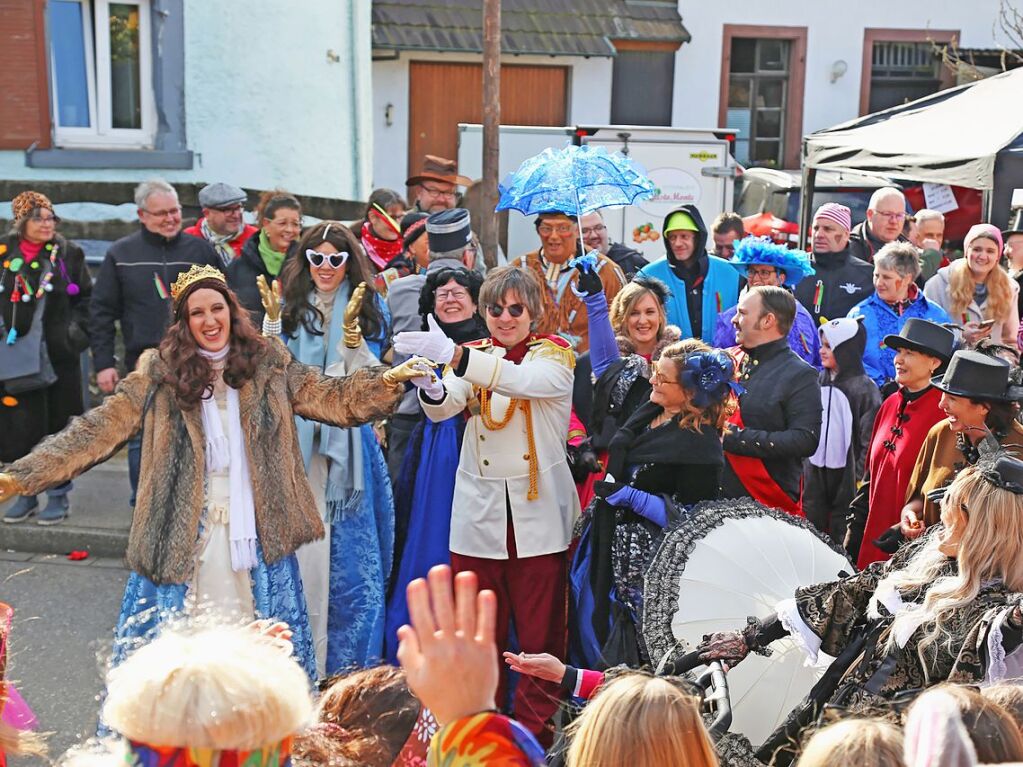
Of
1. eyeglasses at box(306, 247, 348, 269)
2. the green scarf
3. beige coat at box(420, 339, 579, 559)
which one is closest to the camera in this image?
beige coat at box(420, 339, 579, 559)

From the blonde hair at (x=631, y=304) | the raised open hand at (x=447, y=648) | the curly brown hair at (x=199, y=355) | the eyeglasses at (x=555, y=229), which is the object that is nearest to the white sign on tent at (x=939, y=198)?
the eyeglasses at (x=555, y=229)

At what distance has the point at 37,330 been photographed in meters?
7.56

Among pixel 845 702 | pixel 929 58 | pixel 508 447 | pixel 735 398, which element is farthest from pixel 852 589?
pixel 929 58

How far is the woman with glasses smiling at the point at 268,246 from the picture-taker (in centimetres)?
664

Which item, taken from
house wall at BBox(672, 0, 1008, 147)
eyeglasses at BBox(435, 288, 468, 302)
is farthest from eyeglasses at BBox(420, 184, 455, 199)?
house wall at BBox(672, 0, 1008, 147)

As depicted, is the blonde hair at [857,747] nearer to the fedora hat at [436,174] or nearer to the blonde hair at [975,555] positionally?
the blonde hair at [975,555]

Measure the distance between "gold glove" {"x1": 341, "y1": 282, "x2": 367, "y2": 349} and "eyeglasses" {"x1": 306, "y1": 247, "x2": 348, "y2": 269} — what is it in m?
→ 0.24

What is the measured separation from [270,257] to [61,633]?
223 cm

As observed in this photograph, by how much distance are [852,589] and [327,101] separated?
8.33 metres

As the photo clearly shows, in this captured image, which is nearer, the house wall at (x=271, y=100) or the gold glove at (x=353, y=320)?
the gold glove at (x=353, y=320)

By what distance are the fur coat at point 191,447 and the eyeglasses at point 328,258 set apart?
3.02 feet

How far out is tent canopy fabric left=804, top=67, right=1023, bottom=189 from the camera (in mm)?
10070

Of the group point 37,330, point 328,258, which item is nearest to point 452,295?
point 328,258

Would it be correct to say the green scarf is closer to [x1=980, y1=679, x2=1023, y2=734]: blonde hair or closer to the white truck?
[x1=980, y1=679, x2=1023, y2=734]: blonde hair
